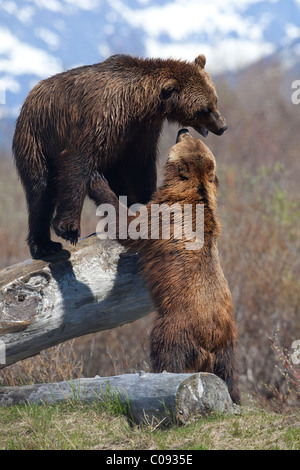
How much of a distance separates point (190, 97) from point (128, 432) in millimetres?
2747

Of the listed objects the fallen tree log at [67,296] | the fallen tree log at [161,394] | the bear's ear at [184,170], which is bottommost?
the fallen tree log at [161,394]

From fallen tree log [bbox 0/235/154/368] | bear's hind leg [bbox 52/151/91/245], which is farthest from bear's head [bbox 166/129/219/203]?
fallen tree log [bbox 0/235/154/368]

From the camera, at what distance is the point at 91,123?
484cm

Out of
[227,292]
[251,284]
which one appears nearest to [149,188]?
[227,292]

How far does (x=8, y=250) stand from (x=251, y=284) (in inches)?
300

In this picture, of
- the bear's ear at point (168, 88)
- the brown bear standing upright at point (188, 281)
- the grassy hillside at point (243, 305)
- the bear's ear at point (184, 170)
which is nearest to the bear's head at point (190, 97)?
the bear's ear at point (168, 88)

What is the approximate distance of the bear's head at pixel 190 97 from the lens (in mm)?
4941

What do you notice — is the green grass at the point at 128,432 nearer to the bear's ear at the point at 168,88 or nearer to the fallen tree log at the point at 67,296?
the fallen tree log at the point at 67,296

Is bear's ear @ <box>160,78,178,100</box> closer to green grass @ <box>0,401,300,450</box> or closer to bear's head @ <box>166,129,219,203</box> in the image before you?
bear's head @ <box>166,129,219,203</box>

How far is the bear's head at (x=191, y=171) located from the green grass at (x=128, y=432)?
1.85 metres

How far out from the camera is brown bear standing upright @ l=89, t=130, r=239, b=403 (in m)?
4.46

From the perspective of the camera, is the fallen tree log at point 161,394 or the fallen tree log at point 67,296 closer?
the fallen tree log at point 161,394
